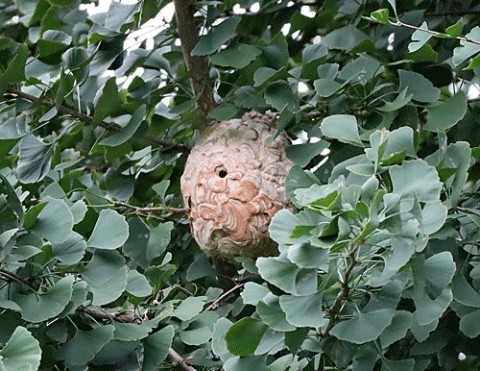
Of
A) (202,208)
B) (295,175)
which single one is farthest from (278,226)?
(202,208)

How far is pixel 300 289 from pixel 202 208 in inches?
18.8

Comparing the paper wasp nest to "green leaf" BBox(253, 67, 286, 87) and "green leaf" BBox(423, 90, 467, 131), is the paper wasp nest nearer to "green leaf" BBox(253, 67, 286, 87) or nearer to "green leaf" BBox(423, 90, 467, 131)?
"green leaf" BBox(253, 67, 286, 87)

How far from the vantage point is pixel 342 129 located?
1041mm

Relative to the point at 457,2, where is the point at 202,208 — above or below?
below

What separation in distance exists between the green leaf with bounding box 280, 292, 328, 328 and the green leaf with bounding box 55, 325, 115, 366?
29cm

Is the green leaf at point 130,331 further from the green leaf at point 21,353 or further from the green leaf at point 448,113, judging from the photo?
the green leaf at point 448,113

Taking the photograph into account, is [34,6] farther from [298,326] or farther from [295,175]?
[298,326]

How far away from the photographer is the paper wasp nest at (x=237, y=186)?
135cm

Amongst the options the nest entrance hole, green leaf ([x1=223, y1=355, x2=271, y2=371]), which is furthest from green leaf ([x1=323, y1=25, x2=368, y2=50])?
green leaf ([x1=223, y1=355, x2=271, y2=371])

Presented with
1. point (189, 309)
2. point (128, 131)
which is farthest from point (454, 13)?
point (189, 309)

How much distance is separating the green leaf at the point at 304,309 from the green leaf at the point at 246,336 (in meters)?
0.07

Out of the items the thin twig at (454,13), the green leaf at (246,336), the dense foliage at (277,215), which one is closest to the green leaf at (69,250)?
the dense foliage at (277,215)

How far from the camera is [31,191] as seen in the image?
4.79 ft

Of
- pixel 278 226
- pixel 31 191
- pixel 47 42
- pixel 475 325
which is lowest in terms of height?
pixel 31 191
